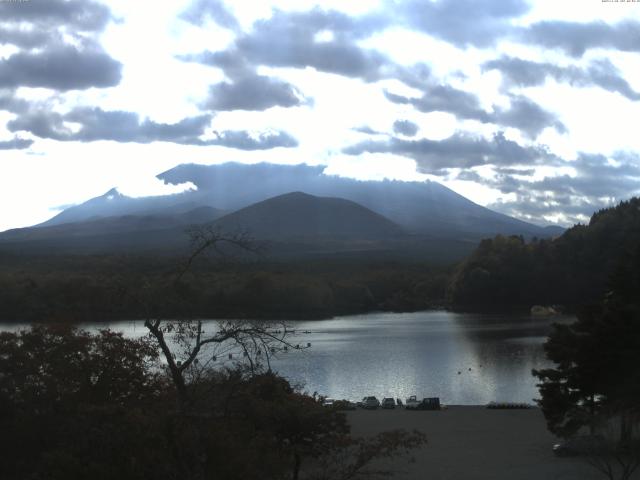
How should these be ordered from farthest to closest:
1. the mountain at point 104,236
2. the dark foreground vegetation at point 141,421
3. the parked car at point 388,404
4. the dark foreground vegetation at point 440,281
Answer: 1. the mountain at point 104,236
2. the dark foreground vegetation at point 440,281
3. the parked car at point 388,404
4. the dark foreground vegetation at point 141,421

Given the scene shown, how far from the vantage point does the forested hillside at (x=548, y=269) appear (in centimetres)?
6009

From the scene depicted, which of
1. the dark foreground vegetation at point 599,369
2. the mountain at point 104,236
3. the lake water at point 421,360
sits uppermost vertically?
the mountain at point 104,236

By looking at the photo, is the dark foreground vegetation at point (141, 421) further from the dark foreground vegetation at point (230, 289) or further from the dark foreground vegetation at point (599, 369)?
the dark foreground vegetation at point (599, 369)

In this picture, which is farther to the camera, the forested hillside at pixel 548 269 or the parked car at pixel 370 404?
the forested hillside at pixel 548 269

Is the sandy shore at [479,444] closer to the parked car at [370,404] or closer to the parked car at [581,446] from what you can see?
the parked car at [581,446]

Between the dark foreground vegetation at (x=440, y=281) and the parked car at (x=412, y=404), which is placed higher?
the dark foreground vegetation at (x=440, y=281)

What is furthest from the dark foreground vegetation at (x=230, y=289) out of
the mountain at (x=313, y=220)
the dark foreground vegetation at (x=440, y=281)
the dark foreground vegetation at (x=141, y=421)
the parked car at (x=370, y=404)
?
the mountain at (x=313, y=220)

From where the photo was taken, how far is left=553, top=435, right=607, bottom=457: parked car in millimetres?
11859

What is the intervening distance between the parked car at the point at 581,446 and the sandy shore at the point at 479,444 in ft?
0.52

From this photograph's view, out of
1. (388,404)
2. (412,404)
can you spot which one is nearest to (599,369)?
(412,404)

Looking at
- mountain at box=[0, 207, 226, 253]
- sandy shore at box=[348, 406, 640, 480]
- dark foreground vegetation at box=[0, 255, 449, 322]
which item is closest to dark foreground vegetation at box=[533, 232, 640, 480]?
sandy shore at box=[348, 406, 640, 480]

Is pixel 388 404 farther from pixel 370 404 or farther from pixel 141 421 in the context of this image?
pixel 141 421

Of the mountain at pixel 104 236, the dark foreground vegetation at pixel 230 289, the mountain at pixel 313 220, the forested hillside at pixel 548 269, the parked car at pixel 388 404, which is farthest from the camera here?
the mountain at pixel 313 220

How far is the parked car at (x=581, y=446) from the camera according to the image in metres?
11.9
